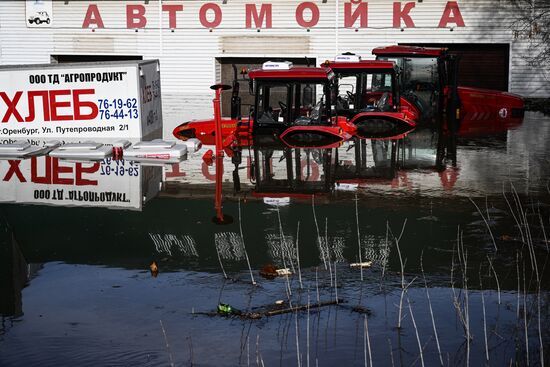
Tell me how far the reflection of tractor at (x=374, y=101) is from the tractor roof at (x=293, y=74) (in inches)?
83.5

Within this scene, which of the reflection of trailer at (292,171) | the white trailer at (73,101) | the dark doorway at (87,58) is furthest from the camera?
the dark doorway at (87,58)

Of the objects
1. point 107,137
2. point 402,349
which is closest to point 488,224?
point 402,349

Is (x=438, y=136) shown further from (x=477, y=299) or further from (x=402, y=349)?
(x=402, y=349)

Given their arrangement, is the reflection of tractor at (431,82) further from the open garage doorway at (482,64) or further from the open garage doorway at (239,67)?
the open garage doorway at (239,67)

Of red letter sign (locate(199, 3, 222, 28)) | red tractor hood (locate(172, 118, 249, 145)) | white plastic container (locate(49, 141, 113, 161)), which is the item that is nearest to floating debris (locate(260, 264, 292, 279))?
white plastic container (locate(49, 141, 113, 161))

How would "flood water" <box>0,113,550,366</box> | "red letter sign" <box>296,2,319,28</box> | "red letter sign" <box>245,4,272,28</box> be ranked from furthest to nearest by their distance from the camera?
"red letter sign" <box>245,4,272,28</box> < "red letter sign" <box>296,2,319,28</box> < "flood water" <box>0,113,550,366</box>

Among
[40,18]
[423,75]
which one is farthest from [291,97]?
[40,18]

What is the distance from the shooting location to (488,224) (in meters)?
14.7

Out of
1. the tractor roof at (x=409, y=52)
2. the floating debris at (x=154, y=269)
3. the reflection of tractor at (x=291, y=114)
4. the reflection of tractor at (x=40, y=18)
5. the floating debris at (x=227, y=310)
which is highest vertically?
the reflection of tractor at (x=40, y=18)

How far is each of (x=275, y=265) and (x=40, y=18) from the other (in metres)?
32.0

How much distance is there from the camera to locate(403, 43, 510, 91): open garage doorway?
38.5m

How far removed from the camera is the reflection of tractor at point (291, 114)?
949 inches

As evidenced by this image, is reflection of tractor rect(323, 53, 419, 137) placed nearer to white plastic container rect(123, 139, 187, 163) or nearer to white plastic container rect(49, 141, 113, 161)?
white plastic container rect(123, 139, 187, 163)

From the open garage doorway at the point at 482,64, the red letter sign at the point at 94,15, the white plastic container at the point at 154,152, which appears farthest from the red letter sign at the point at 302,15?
the white plastic container at the point at 154,152
